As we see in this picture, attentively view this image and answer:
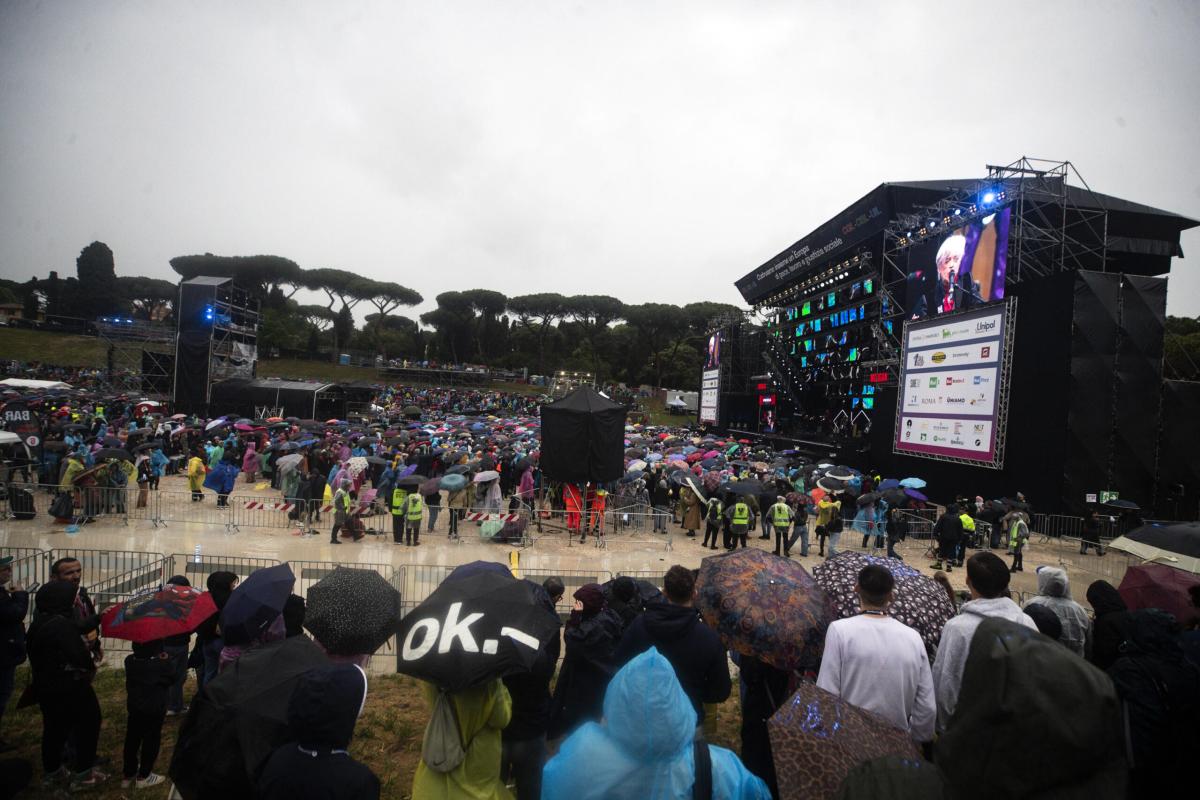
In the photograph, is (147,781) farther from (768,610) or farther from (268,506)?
(268,506)

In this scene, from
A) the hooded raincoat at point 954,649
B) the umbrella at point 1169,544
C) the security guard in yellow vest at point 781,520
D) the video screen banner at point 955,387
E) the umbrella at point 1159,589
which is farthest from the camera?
the video screen banner at point 955,387

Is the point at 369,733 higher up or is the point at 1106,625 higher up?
the point at 1106,625

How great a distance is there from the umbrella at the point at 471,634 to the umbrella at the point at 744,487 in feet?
31.4

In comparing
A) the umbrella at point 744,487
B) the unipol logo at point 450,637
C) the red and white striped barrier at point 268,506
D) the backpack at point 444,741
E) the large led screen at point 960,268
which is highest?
the large led screen at point 960,268

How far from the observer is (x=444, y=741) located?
2.57 m

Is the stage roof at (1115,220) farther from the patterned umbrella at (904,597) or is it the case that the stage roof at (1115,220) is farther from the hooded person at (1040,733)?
the hooded person at (1040,733)

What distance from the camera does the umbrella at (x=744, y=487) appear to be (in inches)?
466

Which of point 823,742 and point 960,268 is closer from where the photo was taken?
point 823,742

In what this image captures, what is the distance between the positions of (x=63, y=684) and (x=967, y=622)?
561 cm

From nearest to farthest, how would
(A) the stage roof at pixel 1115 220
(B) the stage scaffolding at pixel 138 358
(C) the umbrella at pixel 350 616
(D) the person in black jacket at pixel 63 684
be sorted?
1. (C) the umbrella at pixel 350 616
2. (D) the person in black jacket at pixel 63 684
3. (A) the stage roof at pixel 1115 220
4. (B) the stage scaffolding at pixel 138 358

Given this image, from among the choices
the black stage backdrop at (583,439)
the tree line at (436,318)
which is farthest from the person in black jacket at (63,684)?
the tree line at (436,318)

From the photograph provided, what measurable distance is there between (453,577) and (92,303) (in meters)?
74.7

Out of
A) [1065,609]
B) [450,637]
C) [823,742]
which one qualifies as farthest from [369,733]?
[1065,609]

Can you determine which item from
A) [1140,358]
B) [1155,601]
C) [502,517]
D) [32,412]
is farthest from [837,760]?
[32,412]
